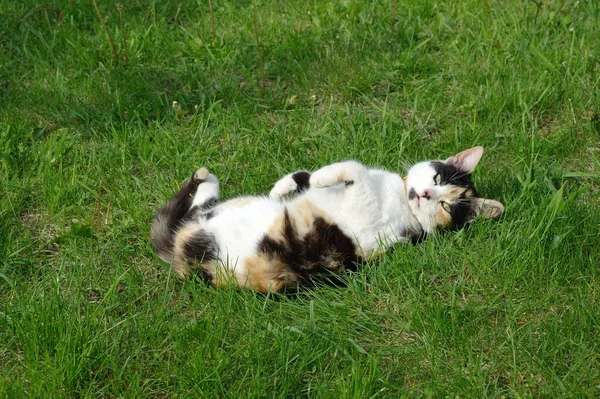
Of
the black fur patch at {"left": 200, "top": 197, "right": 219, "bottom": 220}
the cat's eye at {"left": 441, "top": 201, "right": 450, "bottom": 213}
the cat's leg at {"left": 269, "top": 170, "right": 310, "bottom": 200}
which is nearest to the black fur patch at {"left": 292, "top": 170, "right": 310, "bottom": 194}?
the cat's leg at {"left": 269, "top": 170, "right": 310, "bottom": 200}

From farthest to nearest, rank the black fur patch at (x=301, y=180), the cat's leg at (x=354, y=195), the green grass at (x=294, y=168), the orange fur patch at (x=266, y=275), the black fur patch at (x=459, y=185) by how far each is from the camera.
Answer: the black fur patch at (x=301, y=180)
the black fur patch at (x=459, y=185)
the cat's leg at (x=354, y=195)
the orange fur patch at (x=266, y=275)
the green grass at (x=294, y=168)

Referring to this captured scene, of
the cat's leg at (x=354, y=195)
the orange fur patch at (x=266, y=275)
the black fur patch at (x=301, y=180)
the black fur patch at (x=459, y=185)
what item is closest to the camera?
the orange fur patch at (x=266, y=275)

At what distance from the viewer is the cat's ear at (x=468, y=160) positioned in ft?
11.3

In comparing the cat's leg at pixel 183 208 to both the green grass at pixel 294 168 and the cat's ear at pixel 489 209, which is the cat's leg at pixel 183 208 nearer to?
the green grass at pixel 294 168

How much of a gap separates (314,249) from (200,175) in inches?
29.8

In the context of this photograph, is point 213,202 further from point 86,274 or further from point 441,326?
point 441,326

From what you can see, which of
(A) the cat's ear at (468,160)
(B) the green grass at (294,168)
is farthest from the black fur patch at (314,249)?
(A) the cat's ear at (468,160)

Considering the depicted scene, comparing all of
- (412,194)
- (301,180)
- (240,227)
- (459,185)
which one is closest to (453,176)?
(459,185)

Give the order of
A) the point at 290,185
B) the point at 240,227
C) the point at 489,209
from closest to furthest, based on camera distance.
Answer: the point at 240,227
the point at 489,209
the point at 290,185

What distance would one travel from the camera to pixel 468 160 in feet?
11.4

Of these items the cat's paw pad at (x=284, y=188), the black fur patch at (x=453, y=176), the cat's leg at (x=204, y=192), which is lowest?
the black fur patch at (x=453, y=176)

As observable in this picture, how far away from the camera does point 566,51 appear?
4.38m

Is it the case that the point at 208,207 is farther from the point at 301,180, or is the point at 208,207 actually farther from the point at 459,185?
the point at 459,185

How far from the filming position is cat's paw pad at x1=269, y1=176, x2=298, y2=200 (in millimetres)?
3471
